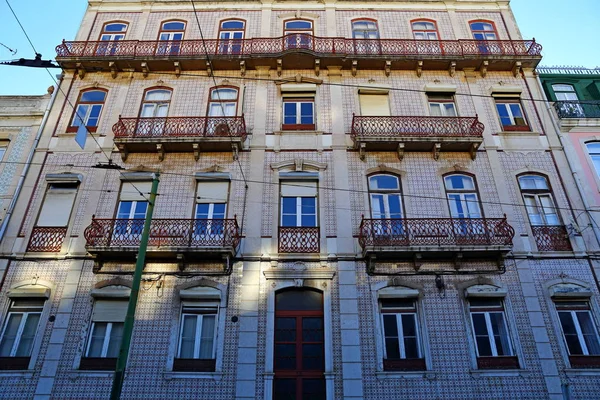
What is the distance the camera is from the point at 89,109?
15.6 m

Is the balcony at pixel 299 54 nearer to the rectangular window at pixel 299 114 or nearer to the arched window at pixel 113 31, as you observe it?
the arched window at pixel 113 31

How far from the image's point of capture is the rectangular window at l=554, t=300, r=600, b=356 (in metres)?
11.5

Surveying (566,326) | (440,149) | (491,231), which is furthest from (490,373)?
(440,149)

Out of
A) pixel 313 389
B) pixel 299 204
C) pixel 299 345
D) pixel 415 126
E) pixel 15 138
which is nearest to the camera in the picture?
pixel 313 389

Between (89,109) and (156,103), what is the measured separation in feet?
7.81

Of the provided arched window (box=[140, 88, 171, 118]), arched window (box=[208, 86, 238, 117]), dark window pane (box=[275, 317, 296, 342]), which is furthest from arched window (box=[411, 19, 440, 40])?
dark window pane (box=[275, 317, 296, 342])

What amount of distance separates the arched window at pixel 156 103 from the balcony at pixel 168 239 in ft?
15.0

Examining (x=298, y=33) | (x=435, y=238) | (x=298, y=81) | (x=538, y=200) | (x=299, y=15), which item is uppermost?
(x=299, y=15)

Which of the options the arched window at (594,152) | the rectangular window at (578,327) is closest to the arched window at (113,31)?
the arched window at (594,152)

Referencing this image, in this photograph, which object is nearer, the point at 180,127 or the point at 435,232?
the point at 435,232

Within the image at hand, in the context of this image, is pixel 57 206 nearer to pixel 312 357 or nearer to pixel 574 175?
pixel 312 357

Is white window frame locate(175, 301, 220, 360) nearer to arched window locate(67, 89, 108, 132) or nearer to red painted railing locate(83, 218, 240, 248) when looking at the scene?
red painted railing locate(83, 218, 240, 248)

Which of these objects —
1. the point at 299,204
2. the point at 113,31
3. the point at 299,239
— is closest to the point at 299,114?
the point at 299,204

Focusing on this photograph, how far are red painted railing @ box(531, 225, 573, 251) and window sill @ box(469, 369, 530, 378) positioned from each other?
367 cm
